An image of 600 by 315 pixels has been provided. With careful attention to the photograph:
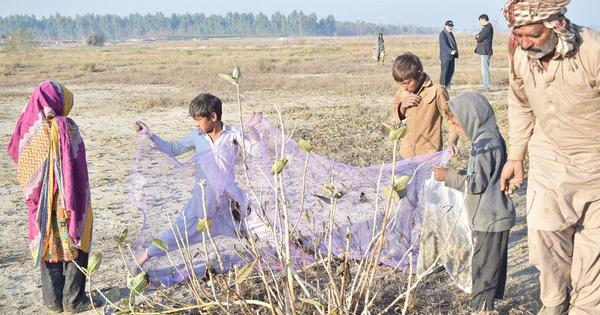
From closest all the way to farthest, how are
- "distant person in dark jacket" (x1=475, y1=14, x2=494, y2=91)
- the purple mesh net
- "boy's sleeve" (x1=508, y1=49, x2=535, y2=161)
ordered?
"boy's sleeve" (x1=508, y1=49, x2=535, y2=161) < the purple mesh net < "distant person in dark jacket" (x1=475, y1=14, x2=494, y2=91)

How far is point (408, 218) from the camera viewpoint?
401 cm

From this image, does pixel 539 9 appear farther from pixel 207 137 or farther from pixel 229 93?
pixel 229 93

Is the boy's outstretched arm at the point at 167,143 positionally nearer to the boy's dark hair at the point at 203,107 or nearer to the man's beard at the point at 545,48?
the boy's dark hair at the point at 203,107

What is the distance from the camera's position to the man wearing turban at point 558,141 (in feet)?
7.95

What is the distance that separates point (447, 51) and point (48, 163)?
37.1 feet

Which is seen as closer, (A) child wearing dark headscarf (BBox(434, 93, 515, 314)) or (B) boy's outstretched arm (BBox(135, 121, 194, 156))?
(A) child wearing dark headscarf (BBox(434, 93, 515, 314))

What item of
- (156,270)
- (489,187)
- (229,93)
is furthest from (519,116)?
(229,93)

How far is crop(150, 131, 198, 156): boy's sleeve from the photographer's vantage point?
13.1ft

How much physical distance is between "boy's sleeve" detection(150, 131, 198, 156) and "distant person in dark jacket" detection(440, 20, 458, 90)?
411 inches

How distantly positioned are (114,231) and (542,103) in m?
3.71

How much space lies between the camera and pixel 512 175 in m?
2.91

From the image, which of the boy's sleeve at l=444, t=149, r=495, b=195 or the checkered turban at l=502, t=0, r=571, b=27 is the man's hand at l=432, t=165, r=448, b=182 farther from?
the checkered turban at l=502, t=0, r=571, b=27

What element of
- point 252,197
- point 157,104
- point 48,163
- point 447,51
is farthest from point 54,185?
point 447,51

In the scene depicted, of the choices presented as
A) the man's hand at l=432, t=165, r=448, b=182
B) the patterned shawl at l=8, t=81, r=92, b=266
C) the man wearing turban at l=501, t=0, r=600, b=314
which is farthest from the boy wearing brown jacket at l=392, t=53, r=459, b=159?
the patterned shawl at l=8, t=81, r=92, b=266
